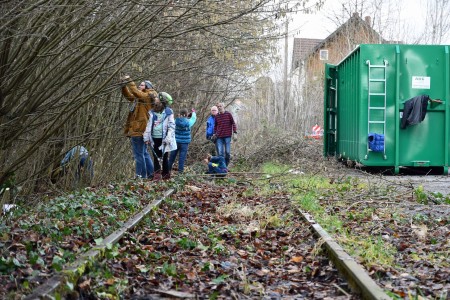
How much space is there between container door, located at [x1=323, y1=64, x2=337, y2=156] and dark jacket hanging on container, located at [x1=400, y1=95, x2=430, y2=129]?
215 inches

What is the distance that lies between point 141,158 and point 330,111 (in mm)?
10163

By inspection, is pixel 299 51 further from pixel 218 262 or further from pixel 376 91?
pixel 218 262

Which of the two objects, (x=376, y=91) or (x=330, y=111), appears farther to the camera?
(x=330, y=111)

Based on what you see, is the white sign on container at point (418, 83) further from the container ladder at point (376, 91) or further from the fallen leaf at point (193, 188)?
the fallen leaf at point (193, 188)

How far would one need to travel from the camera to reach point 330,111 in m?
22.9

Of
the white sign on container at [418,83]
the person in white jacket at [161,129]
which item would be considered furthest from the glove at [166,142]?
the white sign on container at [418,83]

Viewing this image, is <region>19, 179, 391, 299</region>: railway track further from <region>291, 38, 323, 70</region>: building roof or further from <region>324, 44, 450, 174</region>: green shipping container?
<region>291, 38, 323, 70</region>: building roof

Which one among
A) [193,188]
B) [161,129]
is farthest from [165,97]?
[193,188]

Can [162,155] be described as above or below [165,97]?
below

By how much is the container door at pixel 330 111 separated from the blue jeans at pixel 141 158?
9.46m

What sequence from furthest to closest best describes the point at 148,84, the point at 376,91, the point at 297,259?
the point at 376,91 < the point at 148,84 < the point at 297,259

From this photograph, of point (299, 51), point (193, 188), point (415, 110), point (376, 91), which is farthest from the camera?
point (299, 51)

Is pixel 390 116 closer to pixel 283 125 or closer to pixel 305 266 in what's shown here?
pixel 305 266

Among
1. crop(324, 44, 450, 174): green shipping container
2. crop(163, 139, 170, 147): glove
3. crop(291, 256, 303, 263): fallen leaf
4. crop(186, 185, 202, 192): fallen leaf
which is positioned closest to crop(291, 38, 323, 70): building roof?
crop(324, 44, 450, 174): green shipping container
